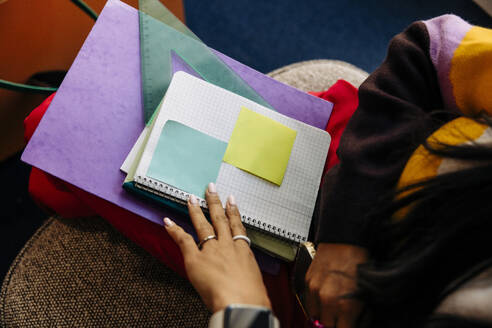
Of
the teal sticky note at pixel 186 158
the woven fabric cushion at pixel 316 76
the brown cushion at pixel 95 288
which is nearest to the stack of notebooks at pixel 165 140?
the teal sticky note at pixel 186 158

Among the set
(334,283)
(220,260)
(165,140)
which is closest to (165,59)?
(165,140)

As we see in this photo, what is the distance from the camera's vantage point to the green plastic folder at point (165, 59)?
0.67 metres

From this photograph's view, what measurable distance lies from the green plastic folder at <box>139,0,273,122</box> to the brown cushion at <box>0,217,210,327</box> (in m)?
0.29

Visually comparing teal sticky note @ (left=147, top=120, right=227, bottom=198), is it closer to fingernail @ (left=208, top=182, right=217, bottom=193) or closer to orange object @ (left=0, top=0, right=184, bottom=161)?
fingernail @ (left=208, top=182, right=217, bottom=193)

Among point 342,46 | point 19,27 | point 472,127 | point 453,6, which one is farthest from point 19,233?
point 453,6

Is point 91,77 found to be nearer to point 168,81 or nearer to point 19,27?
point 168,81

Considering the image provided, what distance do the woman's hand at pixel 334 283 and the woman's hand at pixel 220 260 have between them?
9cm

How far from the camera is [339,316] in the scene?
54cm

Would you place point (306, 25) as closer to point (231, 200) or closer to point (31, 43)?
point (31, 43)

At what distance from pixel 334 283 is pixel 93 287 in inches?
18.5

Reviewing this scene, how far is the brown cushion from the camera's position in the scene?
0.71m

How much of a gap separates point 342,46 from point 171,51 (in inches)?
38.1

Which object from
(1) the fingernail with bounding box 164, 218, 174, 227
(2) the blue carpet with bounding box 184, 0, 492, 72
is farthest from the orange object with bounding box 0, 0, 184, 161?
(1) the fingernail with bounding box 164, 218, 174, 227

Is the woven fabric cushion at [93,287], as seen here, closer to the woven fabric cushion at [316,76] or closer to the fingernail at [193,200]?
the fingernail at [193,200]
